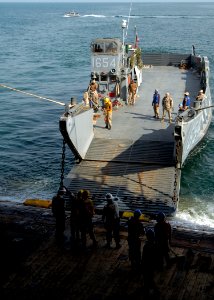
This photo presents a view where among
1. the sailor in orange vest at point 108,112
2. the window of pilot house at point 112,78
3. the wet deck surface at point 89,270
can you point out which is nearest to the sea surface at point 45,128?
the wet deck surface at point 89,270

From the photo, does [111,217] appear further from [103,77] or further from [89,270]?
[103,77]

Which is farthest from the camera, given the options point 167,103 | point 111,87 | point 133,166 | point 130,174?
point 111,87

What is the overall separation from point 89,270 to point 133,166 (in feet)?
22.9

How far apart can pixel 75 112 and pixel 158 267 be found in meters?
7.88

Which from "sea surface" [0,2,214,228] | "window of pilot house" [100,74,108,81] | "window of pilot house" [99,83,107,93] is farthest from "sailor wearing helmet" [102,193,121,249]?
"window of pilot house" [99,83,107,93]

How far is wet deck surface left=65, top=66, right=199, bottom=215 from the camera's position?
14508 millimetres

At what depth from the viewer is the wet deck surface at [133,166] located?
47.6 ft

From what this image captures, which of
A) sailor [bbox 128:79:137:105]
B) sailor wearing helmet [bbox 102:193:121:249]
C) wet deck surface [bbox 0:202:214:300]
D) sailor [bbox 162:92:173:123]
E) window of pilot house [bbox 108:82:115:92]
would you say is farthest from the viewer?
window of pilot house [bbox 108:82:115:92]

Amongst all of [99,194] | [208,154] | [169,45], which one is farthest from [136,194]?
[169,45]

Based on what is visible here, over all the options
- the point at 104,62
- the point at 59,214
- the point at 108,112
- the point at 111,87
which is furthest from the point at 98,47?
the point at 59,214

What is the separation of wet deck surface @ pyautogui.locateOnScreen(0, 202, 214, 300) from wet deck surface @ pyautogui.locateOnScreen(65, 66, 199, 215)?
125 inches

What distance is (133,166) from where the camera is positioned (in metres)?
16.2

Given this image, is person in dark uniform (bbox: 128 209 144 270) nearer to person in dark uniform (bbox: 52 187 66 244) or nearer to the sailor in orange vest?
person in dark uniform (bbox: 52 187 66 244)

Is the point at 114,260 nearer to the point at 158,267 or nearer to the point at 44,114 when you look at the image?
the point at 158,267
